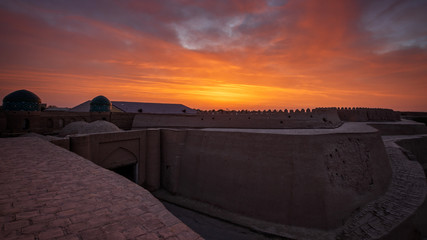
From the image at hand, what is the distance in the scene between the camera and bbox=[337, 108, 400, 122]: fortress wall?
2061 cm

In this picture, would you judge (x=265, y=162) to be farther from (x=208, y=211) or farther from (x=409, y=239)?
(x=409, y=239)

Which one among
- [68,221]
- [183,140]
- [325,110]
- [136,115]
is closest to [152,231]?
[68,221]

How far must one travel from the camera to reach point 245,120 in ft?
57.2

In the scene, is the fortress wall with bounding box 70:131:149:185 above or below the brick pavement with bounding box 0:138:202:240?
below

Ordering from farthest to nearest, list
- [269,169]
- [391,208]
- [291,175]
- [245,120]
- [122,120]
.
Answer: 1. [122,120]
2. [245,120]
3. [269,169]
4. [391,208]
5. [291,175]

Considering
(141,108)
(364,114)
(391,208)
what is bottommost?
(391,208)

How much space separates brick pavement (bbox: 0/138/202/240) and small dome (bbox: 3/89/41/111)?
46.9 feet

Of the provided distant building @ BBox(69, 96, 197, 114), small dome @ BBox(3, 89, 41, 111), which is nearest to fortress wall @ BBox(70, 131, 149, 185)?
small dome @ BBox(3, 89, 41, 111)

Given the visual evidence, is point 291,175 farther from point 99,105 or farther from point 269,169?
point 99,105

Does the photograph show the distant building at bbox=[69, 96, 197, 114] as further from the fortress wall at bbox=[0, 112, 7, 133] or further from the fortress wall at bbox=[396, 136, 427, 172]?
the fortress wall at bbox=[396, 136, 427, 172]

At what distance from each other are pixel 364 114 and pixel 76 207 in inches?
992

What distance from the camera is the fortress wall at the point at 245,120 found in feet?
51.2

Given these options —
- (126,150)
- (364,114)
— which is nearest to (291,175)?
(126,150)

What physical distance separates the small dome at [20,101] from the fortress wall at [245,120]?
24.9 feet
